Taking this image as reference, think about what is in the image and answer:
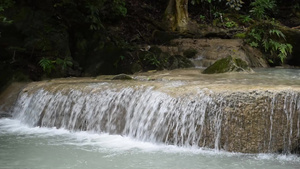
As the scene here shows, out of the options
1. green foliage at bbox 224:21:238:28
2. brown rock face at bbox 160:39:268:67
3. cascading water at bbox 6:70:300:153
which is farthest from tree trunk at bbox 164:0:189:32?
cascading water at bbox 6:70:300:153

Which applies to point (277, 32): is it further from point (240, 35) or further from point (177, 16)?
point (177, 16)

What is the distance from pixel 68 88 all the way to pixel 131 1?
8642 millimetres

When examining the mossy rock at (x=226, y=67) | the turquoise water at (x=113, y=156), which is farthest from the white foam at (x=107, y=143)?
the mossy rock at (x=226, y=67)

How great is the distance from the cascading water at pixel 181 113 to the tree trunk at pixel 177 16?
6.93 m

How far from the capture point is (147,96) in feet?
22.6

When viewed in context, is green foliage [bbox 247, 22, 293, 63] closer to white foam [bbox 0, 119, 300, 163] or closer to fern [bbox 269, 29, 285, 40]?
fern [bbox 269, 29, 285, 40]

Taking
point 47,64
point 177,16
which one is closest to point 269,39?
point 177,16

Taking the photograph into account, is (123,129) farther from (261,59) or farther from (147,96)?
(261,59)

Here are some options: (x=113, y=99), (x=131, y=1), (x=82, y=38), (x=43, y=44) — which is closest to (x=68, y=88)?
(x=113, y=99)

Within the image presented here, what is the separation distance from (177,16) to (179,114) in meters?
8.66

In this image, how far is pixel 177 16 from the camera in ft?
47.0

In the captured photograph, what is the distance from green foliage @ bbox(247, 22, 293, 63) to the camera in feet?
42.3

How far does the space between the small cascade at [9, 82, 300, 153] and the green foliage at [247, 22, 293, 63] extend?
23.3 ft

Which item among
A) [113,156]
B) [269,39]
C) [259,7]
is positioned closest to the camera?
[113,156]
